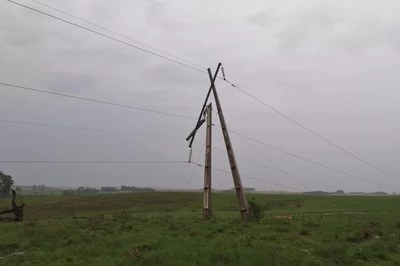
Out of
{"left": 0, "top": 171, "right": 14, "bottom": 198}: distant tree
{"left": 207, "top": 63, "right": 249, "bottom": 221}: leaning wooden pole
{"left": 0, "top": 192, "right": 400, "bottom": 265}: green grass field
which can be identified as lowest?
{"left": 0, "top": 192, "right": 400, "bottom": 265}: green grass field

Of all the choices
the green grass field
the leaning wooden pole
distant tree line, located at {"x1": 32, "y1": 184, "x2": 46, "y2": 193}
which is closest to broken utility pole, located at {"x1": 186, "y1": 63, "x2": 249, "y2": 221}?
the leaning wooden pole

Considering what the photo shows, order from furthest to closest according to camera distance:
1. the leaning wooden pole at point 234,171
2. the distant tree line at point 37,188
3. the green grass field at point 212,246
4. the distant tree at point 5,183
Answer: the distant tree line at point 37,188
the distant tree at point 5,183
the leaning wooden pole at point 234,171
the green grass field at point 212,246

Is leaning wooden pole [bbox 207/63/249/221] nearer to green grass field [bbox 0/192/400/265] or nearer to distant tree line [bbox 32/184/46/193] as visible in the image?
green grass field [bbox 0/192/400/265]

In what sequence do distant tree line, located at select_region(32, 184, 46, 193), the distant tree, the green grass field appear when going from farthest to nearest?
distant tree line, located at select_region(32, 184, 46, 193)
the distant tree
the green grass field

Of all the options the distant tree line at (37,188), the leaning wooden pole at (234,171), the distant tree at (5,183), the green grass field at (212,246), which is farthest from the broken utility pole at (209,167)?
the distant tree line at (37,188)

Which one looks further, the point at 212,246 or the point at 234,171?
the point at 234,171

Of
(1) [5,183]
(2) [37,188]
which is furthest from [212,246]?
(2) [37,188]

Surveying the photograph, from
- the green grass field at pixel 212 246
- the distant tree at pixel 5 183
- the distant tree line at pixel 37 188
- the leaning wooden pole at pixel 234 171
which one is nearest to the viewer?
the green grass field at pixel 212 246

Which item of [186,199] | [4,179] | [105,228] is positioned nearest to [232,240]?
[105,228]

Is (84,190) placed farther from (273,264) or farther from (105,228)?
(273,264)

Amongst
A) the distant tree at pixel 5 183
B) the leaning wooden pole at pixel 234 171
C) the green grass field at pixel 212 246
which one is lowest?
the green grass field at pixel 212 246

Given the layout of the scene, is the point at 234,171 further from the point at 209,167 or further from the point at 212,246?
the point at 212,246

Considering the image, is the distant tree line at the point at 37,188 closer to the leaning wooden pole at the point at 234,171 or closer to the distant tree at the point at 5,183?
the distant tree at the point at 5,183

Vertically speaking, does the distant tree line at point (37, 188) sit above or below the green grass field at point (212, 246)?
above
